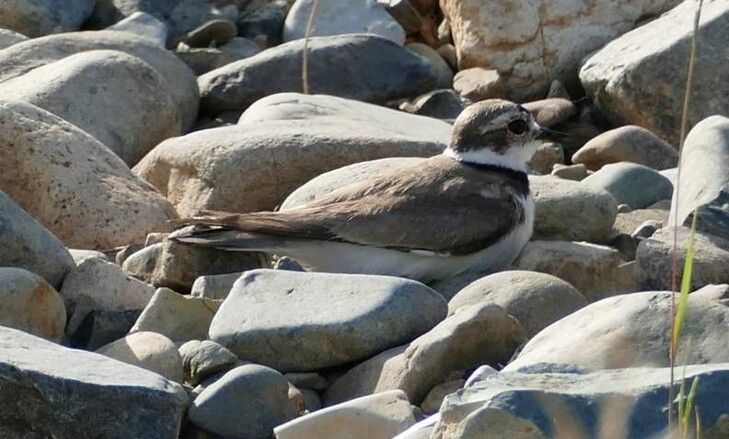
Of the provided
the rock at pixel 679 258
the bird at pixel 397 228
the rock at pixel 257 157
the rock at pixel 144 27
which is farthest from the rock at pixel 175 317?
the rock at pixel 144 27

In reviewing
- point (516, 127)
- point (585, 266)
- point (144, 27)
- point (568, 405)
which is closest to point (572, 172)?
point (516, 127)

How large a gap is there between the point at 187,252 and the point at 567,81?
493 cm

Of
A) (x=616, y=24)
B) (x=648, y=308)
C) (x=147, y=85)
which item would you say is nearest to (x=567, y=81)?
(x=616, y=24)

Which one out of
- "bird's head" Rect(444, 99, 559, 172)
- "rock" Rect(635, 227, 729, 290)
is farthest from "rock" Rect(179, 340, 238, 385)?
"bird's head" Rect(444, 99, 559, 172)

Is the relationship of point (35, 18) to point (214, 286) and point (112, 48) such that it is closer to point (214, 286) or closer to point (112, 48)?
point (112, 48)

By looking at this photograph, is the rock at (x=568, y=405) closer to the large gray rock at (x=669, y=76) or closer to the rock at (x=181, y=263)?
the rock at (x=181, y=263)

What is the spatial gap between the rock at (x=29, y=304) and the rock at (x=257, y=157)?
2.48m

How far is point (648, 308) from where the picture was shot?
5.39 m

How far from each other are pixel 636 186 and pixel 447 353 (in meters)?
3.34

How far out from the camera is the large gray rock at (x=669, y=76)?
10.7 m

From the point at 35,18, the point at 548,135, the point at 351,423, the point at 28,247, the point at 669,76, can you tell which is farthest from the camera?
the point at 35,18

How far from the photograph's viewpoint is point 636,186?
29.6ft

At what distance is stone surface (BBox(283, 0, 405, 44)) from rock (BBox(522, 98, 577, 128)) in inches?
63.4

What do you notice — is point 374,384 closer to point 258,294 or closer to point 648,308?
point 258,294
